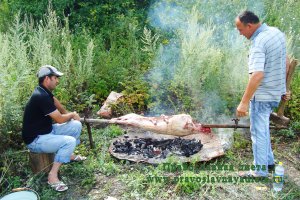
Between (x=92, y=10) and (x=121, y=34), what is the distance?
1.24m

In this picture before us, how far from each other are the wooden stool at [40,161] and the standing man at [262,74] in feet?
9.12

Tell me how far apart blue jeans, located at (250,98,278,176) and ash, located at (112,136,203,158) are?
0.98 m

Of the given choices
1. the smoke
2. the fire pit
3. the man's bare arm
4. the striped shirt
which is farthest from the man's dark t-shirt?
the striped shirt

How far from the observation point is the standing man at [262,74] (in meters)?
4.31

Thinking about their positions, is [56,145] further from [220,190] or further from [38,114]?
[220,190]

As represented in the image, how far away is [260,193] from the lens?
466cm

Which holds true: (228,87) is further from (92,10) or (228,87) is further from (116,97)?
(92,10)

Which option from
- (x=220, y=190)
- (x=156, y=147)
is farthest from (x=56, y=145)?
(x=220, y=190)

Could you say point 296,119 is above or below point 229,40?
below

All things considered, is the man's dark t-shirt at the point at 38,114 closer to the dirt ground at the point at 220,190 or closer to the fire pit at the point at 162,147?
the dirt ground at the point at 220,190

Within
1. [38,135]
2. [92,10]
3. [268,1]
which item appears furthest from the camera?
[92,10]

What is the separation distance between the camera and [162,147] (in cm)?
559

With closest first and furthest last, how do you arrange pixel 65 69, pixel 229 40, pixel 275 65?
1. pixel 275 65
2. pixel 65 69
3. pixel 229 40

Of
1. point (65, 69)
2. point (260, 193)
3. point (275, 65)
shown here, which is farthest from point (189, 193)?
point (65, 69)
